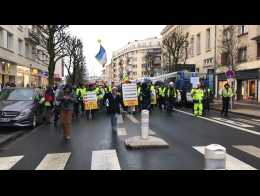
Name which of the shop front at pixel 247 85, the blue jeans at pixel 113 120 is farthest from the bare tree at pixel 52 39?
the blue jeans at pixel 113 120

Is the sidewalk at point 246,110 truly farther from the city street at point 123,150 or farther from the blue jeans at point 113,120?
the blue jeans at point 113,120

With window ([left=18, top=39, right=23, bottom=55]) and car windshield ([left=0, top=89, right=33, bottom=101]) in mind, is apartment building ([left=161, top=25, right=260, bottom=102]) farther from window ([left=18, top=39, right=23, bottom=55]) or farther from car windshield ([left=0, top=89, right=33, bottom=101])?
car windshield ([left=0, top=89, right=33, bottom=101])

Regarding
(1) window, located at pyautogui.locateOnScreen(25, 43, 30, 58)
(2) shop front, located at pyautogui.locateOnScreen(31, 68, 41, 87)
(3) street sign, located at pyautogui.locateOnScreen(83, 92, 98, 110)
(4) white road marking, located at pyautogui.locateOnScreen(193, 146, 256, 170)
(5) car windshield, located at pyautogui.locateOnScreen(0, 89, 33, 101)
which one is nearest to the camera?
(4) white road marking, located at pyautogui.locateOnScreen(193, 146, 256, 170)

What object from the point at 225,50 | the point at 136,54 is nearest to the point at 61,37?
the point at 225,50

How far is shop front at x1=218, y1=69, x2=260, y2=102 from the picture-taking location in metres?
37.9

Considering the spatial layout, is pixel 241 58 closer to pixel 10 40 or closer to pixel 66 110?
pixel 10 40

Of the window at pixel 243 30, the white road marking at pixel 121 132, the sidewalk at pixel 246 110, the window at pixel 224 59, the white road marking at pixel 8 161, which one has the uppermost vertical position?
the window at pixel 243 30

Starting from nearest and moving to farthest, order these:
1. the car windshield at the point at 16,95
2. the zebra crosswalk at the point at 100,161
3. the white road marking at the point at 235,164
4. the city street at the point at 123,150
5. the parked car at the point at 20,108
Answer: the white road marking at the point at 235,164, the zebra crosswalk at the point at 100,161, the city street at the point at 123,150, the parked car at the point at 20,108, the car windshield at the point at 16,95

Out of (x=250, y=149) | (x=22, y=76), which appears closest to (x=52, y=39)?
(x=22, y=76)

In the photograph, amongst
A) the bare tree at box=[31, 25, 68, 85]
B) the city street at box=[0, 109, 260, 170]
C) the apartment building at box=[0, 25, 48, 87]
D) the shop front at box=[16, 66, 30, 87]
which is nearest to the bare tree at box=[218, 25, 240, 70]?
the bare tree at box=[31, 25, 68, 85]

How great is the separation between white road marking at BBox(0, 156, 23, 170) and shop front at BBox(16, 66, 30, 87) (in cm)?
3186

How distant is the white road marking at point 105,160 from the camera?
8.28 m
